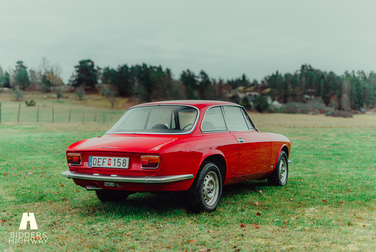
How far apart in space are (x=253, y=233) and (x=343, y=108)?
431ft

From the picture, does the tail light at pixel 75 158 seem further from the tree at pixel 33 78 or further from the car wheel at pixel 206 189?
the tree at pixel 33 78

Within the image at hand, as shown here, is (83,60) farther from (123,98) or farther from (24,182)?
(24,182)

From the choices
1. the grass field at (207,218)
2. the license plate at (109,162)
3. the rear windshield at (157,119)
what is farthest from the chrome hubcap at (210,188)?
the license plate at (109,162)

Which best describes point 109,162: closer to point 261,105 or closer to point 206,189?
point 206,189

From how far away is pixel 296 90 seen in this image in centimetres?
15050

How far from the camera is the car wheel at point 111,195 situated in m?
5.87

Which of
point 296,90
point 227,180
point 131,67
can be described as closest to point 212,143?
point 227,180

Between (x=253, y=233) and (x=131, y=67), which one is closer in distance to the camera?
(x=253, y=233)

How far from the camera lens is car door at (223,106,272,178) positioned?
20.0 ft

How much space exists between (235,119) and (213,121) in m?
0.79

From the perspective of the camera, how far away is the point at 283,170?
7.60 meters

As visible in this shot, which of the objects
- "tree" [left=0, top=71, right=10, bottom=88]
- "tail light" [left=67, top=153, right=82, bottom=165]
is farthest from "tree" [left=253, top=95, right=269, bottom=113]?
"tail light" [left=67, top=153, right=82, bottom=165]

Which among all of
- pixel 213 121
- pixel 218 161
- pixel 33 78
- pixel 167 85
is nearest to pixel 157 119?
pixel 213 121

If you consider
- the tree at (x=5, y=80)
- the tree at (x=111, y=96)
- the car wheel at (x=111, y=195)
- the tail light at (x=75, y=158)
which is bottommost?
the car wheel at (x=111, y=195)
